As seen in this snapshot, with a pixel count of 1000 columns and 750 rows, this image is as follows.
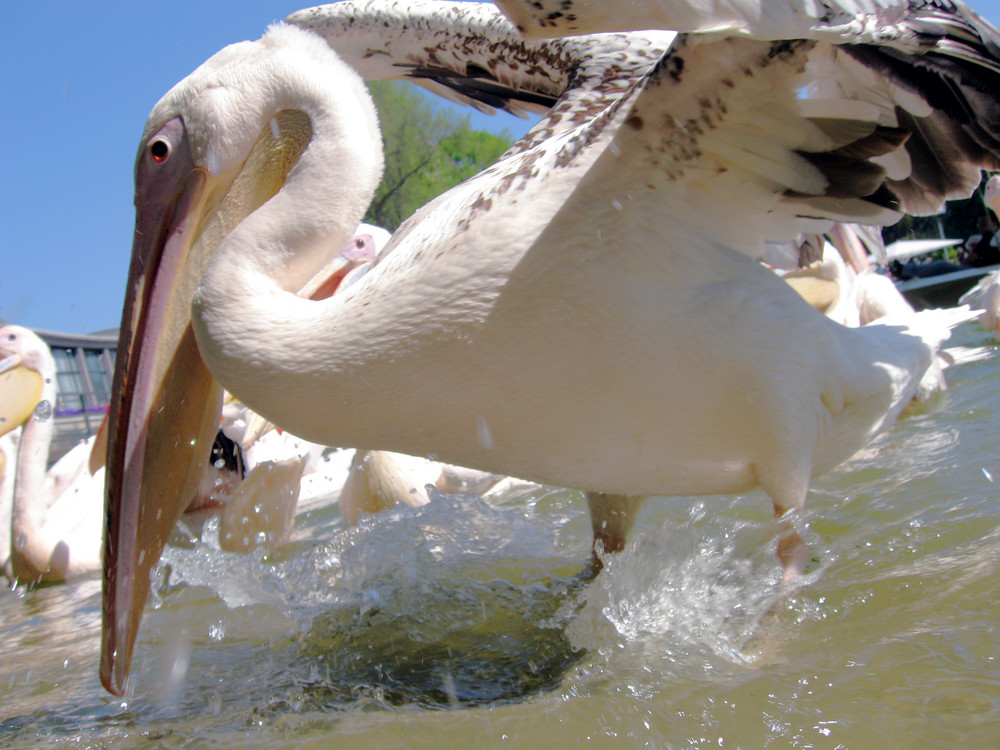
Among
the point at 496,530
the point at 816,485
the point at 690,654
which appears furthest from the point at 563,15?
the point at 816,485

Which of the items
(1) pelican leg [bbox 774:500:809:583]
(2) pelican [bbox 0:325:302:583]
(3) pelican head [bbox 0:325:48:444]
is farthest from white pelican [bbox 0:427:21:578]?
(1) pelican leg [bbox 774:500:809:583]

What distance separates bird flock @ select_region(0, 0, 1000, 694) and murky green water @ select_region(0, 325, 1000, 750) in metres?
0.21

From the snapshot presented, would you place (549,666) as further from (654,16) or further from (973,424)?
(973,424)

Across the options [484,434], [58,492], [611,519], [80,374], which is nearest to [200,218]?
[484,434]

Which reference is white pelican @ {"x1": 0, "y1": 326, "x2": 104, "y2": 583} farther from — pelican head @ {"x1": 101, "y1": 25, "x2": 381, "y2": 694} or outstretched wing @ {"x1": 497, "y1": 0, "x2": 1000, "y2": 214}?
outstretched wing @ {"x1": 497, "y1": 0, "x2": 1000, "y2": 214}

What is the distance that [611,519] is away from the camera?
2.59 meters

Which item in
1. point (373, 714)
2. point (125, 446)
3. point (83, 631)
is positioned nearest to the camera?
point (373, 714)

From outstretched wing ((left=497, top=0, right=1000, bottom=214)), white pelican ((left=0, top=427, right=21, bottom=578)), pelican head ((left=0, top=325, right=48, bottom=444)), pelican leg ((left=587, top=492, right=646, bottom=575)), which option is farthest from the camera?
pelican head ((left=0, top=325, right=48, bottom=444))

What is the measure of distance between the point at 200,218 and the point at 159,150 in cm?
21

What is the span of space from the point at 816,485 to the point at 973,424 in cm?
88

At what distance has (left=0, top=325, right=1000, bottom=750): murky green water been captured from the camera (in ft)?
4.76

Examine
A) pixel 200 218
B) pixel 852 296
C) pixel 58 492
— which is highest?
pixel 200 218

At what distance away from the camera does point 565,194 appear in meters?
1.83

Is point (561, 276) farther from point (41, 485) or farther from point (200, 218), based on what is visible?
point (41, 485)
